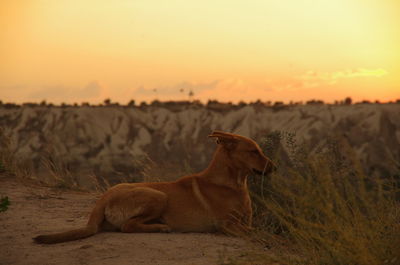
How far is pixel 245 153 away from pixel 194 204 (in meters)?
0.87

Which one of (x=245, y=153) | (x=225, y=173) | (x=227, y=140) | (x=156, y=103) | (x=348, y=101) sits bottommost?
(x=225, y=173)

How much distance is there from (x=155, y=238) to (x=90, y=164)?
31595 mm

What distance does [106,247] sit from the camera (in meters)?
6.18

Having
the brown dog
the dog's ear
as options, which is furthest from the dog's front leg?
the dog's ear

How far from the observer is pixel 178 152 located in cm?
3991

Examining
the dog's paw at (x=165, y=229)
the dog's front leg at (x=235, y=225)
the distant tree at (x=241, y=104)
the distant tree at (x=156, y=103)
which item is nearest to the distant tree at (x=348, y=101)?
the distant tree at (x=241, y=104)

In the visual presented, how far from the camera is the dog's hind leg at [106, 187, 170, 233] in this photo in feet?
22.4

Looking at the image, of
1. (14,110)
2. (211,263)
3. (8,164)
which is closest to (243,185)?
(211,263)

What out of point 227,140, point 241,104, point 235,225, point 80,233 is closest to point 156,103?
point 241,104

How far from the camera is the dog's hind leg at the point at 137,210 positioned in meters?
6.82

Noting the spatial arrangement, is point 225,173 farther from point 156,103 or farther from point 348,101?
point 156,103

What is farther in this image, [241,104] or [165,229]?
[241,104]

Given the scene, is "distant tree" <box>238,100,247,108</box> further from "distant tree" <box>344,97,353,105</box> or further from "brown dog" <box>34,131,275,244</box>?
"brown dog" <box>34,131,275,244</box>

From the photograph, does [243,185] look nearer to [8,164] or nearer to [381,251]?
[381,251]
